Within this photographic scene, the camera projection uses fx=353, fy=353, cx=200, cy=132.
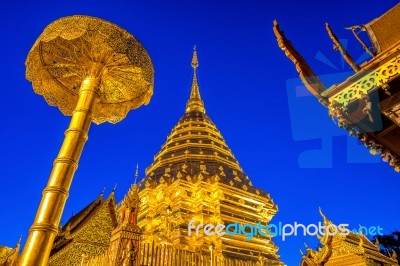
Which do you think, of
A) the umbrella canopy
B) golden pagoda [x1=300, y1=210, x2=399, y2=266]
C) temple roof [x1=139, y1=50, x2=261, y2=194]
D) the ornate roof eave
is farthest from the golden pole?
temple roof [x1=139, y1=50, x2=261, y2=194]

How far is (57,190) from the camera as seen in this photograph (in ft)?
14.3

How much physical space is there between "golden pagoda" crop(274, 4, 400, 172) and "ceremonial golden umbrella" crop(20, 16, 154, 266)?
3027mm

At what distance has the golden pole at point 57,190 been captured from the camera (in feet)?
12.8

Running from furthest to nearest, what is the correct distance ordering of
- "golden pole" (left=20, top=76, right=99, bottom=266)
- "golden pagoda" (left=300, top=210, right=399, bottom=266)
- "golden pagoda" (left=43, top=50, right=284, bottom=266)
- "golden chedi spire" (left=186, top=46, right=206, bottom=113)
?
"golden chedi spire" (left=186, top=46, right=206, bottom=113)
"golden pagoda" (left=43, top=50, right=284, bottom=266)
"golden pagoda" (left=300, top=210, right=399, bottom=266)
"golden pole" (left=20, top=76, right=99, bottom=266)

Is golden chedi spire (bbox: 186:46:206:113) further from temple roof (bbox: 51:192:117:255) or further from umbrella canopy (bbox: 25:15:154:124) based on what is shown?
umbrella canopy (bbox: 25:15:154:124)

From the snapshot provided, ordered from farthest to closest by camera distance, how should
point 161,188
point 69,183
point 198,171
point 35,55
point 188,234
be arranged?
1. point 198,171
2. point 161,188
3. point 188,234
4. point 35,55
5. point 69,183

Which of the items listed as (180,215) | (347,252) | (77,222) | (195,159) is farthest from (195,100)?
(347,252)

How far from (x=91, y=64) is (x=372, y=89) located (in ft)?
15.3

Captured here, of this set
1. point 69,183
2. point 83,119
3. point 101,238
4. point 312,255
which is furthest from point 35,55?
point 312,255

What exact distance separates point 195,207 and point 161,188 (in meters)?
2.13

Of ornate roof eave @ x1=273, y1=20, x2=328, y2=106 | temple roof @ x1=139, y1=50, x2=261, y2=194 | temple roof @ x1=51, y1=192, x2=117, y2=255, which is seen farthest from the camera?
temple roof @ x1=139, y1=50, x2=261, y2=194

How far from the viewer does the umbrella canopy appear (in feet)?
20.0

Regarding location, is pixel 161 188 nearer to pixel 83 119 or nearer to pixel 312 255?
pixel 312 255

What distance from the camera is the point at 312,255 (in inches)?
342
